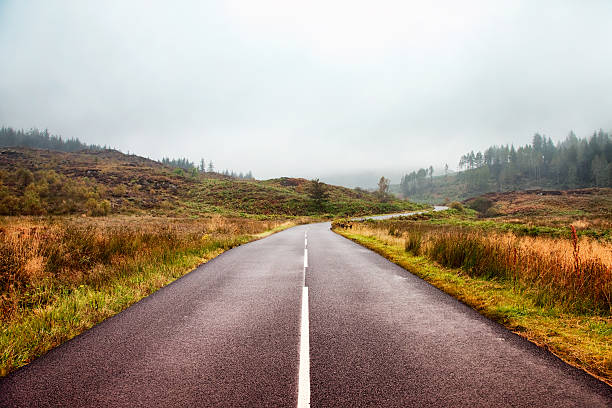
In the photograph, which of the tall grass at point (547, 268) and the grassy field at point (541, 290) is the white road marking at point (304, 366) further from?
the tall grass at point (547, 268)

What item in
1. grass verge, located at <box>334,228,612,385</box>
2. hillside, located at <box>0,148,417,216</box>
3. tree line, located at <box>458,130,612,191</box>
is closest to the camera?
grass verge, located at <box>334,228,612,385</box>

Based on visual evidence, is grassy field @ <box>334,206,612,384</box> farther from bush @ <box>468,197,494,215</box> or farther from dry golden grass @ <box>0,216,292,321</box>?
bush @ <box>468,197,494,215</box>

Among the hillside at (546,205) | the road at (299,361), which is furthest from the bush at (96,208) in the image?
the hillside at (546,205)

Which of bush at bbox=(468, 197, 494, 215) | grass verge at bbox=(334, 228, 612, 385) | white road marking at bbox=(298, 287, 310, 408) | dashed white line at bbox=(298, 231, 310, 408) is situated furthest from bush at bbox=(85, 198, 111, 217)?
bush at bbox=(468, 197, 494, 215)

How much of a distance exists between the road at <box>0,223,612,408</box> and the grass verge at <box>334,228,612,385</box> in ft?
0.89

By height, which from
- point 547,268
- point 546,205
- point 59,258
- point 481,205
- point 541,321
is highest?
point 481,205

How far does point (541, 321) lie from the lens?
4684mm

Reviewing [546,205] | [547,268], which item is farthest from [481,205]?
[547,268]

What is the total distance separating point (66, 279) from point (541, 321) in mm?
10185

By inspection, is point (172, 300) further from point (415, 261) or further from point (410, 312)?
point (415, 261)

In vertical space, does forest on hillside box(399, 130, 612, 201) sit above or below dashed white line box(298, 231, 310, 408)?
above

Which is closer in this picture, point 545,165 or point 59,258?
point 59,258

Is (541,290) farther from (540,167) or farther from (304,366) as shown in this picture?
(540,167)

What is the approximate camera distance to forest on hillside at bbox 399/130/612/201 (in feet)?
339
